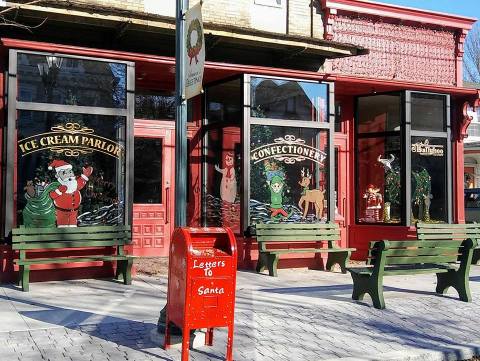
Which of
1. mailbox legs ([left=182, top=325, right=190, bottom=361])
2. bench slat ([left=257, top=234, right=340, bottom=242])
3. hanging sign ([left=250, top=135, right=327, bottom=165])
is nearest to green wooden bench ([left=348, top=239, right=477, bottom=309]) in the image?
bench slat ([left=257, top=234, right=340, bottom=242])

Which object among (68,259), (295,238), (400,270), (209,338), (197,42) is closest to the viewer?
(197,42)

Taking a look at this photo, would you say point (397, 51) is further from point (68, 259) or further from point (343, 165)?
point (68, 259)

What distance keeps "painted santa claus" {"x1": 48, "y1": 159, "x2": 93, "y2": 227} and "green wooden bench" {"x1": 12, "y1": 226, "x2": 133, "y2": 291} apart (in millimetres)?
329

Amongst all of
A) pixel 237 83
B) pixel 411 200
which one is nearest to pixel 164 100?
pixel 237 83

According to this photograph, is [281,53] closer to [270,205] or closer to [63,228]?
[270,205]

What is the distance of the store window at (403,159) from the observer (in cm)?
1182

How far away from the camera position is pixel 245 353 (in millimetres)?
5469

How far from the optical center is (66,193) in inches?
349

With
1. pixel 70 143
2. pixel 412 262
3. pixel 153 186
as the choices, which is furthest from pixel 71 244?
pixel 412 262

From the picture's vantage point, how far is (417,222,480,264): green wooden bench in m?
10.4

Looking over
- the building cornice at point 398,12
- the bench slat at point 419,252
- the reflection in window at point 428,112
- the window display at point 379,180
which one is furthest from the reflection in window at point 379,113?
the bench slat at point 419,252

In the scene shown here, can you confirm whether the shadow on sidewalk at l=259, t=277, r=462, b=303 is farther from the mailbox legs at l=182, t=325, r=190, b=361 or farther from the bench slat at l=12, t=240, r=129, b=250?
the mailbox legs at l=182, t=325, r=190, b=361

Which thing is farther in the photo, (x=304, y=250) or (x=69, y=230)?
(x=304, y=250)

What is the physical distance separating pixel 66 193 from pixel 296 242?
4079mm
